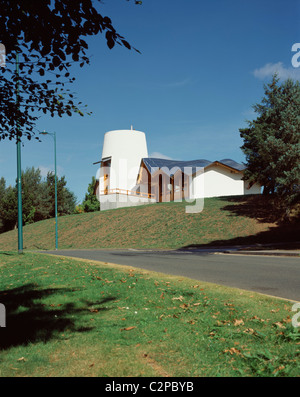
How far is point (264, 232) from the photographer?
28.1 m

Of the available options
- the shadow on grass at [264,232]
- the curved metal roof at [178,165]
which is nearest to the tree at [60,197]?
the curved metal roof at [178,165]

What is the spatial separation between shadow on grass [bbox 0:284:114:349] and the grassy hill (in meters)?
20.7

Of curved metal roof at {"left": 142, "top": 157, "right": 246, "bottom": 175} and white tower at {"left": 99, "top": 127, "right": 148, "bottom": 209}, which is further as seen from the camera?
white tower at {"left": 99, "top": 127, "right": 148, "bottom": 209}

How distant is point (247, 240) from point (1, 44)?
24.2m

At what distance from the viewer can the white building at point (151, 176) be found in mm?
46625

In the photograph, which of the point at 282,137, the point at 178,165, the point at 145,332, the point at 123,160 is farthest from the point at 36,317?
the point at 123,160

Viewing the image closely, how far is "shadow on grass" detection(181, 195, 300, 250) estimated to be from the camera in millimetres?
25689

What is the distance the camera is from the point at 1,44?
17.8 ft

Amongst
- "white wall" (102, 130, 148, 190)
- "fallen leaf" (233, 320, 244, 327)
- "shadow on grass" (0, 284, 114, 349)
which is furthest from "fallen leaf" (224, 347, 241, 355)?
"white wall" (102, 130, 148, 190)

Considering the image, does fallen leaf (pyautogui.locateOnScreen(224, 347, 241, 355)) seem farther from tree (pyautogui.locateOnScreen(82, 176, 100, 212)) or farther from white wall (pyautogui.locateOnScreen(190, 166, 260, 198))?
tree (pyautogui.locateOnScreen(82, 176, 100, 212))

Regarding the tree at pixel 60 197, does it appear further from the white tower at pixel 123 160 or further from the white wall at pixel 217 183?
the white wall at pixel 217 183

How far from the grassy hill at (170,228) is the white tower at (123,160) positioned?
6829mm

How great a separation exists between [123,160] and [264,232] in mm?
28225

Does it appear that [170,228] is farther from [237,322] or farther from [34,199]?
[34,199]
